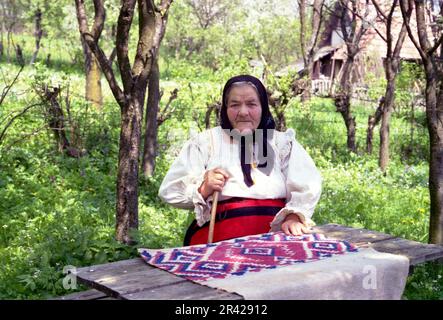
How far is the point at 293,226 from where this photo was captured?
11.7 feet

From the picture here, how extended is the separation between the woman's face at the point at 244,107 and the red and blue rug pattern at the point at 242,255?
0.65 m

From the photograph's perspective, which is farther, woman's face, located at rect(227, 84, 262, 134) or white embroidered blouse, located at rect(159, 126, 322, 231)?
woman's face, located at rect(227, 84, 262, 134)

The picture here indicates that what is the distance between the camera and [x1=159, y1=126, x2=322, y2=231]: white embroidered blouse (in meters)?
3.67

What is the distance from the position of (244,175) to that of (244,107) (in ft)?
1.16

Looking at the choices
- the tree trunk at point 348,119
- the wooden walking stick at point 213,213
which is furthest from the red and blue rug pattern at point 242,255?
the tree trunk at point 348,119

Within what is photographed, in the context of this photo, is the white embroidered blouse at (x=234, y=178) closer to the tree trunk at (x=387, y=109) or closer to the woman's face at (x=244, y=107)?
the woman's face at (x=244, y=107)

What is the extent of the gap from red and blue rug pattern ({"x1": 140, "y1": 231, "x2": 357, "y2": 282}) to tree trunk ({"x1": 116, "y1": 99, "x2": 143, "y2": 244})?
144 cm

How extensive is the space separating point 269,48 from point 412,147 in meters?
23.1

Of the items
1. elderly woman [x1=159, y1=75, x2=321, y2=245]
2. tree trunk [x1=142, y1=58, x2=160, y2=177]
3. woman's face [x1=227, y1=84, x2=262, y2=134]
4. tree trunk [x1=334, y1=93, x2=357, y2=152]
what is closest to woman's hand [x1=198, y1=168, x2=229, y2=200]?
elderly woman [x1=159, y1=75, x2=321, y2=245]

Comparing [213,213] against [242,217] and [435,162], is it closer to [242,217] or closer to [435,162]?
[242,217]

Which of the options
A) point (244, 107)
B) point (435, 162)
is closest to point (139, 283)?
point (244, 107)

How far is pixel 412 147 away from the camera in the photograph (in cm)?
1165

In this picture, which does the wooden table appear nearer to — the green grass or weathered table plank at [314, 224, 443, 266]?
weathered table plank at [314, 224, 443, 266]

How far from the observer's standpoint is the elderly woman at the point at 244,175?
3.66m
